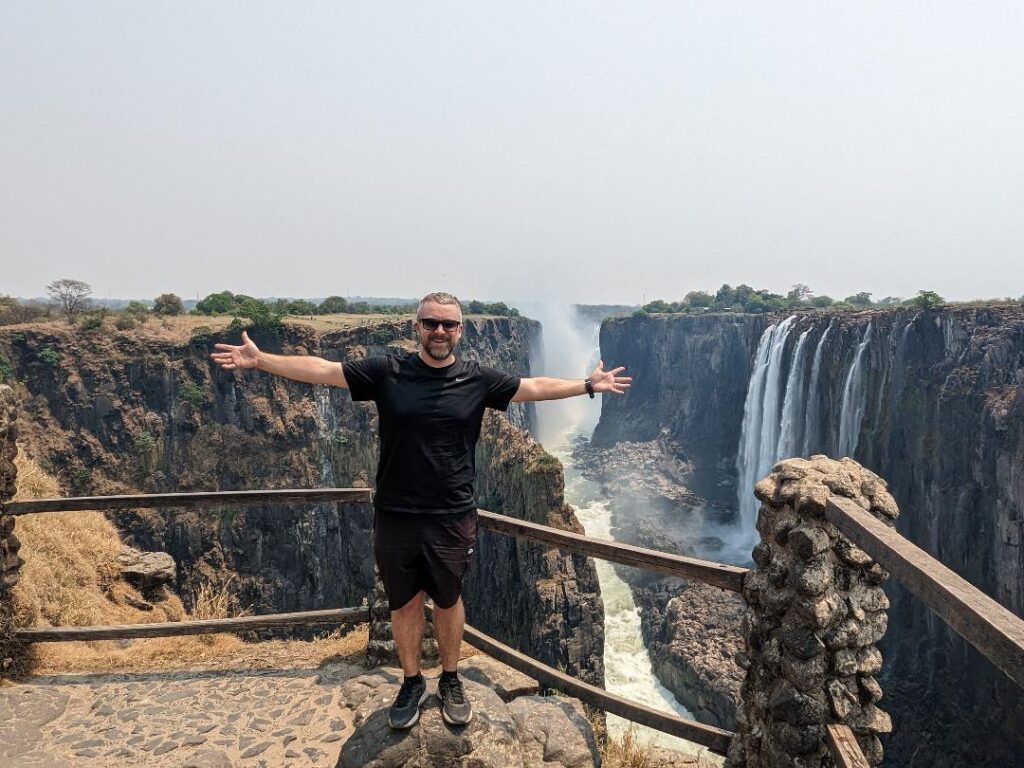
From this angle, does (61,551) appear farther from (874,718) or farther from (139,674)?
(874,718)

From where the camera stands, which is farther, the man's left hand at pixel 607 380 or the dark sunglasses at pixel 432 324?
the man's left hand at pixel 607 380

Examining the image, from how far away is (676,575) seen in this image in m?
4.28

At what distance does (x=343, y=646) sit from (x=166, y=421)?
52.0 meters

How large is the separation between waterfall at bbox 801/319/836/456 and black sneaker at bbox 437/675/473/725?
151ft

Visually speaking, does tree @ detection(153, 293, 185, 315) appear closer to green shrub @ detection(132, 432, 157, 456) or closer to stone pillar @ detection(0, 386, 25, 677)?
green shrub @ detection(132, 432, 157, 456)

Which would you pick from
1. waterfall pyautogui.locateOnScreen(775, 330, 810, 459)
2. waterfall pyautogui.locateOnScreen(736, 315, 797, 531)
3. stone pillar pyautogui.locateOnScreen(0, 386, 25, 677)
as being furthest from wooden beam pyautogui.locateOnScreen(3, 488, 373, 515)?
waterfall pyautogui.locateOnScreen(736, 315, 797, 531)

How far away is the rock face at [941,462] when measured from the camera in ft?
90.7

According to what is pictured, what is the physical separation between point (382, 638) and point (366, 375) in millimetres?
3019

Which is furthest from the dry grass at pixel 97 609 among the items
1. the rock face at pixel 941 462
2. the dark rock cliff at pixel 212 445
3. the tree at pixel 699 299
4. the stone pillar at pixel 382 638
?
the tree at pixel 699 299

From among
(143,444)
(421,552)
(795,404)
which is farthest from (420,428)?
(143,444)

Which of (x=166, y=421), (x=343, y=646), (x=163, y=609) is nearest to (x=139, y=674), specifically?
(x=343, y=646)

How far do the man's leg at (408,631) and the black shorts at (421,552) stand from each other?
0.25 feet

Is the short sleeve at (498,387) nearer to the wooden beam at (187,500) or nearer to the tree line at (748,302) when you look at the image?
the wooden beam at (187,500)

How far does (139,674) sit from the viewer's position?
5473mm
